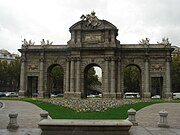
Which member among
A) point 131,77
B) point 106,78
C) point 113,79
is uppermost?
point 131,77

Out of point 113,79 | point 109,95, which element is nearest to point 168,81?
point 113,79

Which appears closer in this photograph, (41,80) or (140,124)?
(140,124)

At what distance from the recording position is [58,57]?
52125 mm

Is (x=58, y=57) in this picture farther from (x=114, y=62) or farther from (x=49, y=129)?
(x=49, y=129)

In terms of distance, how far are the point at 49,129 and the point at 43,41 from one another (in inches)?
1654

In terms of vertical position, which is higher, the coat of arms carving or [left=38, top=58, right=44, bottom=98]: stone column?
the coat of arms carving

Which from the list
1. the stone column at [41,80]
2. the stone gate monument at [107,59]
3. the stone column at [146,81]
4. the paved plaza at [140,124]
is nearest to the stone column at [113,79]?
the stone gate monument at [107,59]

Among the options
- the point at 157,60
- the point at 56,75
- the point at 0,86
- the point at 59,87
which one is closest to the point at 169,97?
the point at 157,60

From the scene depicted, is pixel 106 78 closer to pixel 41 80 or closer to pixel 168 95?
pixel 168 95

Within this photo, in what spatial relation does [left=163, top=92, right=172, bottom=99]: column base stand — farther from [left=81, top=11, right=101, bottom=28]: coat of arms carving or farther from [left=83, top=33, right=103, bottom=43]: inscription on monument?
[left=81, top=11, right=101, bottom=28]: coat of arms carving

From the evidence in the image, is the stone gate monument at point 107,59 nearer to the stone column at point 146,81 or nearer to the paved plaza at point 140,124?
the stone column at point 146,81

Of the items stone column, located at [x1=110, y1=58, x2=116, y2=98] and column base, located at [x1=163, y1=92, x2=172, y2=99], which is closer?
stone column, located at [x1=110, y1=58, x2=116, y2=98]

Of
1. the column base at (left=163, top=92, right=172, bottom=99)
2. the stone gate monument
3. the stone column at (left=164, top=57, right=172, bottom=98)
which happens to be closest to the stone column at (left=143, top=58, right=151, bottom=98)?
the stone gate monument

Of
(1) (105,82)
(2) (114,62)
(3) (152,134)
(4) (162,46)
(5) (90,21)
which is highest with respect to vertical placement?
(5) (90,21)
